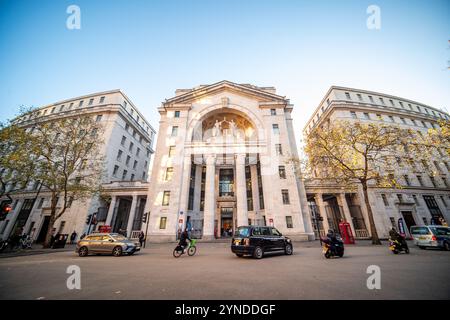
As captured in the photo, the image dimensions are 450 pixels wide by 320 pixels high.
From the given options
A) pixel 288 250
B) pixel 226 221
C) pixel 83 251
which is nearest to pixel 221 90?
pixel 226 221

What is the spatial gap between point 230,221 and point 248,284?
2436 centimetres

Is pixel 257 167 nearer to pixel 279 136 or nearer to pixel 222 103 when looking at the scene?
pixel 279 136

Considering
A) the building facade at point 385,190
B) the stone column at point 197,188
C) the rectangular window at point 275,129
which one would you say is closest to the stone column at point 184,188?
the stone column at point 197,188

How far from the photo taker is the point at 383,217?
77.5 ft

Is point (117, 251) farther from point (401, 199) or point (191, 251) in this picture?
point (401, 199)

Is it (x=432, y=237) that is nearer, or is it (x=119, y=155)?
(x=432, y=237)

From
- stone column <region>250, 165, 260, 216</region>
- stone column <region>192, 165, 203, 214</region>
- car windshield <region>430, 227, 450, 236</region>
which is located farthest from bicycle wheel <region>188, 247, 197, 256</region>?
car windshield <region>430, 227, 450, 236</region>

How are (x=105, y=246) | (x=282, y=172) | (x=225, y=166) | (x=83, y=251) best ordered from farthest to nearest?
1. (x=225, y=166)
2. (x=282, y=172)
3. (x=83, y=251)
4. (x=105, y=246)

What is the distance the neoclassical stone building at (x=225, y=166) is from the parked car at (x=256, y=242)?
10963mm

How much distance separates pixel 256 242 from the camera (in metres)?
9.64

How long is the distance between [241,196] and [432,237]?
16.8 meters
